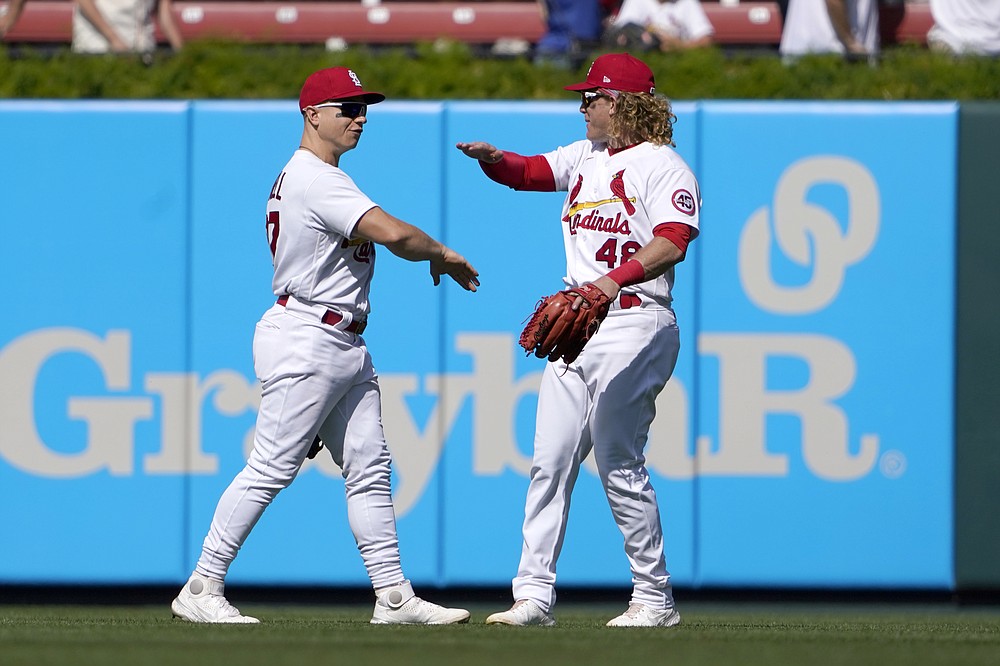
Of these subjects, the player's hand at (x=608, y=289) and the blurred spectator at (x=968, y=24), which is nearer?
the player's hand at (x=608, y=289)

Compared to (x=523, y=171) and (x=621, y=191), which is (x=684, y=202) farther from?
(x=523, y=171)

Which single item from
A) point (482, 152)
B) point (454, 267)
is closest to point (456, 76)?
point (482, 152)

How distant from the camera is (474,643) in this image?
3.58 meters

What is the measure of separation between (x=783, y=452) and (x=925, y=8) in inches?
131

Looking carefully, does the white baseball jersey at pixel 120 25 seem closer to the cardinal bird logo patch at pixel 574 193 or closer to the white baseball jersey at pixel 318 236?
the white baseball jersey at pixel 318 236

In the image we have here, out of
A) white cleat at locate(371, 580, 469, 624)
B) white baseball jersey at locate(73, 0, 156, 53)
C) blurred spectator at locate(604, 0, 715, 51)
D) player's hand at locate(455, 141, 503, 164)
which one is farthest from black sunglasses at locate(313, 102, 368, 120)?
white baseball jersey at locate(73, 0, 156, 53)

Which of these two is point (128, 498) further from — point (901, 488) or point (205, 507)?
point (901, 488)

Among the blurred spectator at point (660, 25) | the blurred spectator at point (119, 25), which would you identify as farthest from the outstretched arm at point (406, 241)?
the blurred spectator at point (119, 25)

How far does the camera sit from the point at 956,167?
5.82 m

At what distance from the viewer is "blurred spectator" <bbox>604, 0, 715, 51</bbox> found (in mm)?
6621

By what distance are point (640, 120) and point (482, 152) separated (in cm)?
51

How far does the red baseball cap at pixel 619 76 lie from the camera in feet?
14.4

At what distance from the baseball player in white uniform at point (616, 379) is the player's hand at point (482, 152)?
32 centimetres

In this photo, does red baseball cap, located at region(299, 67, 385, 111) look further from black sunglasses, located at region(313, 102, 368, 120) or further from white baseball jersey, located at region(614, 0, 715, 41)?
white baseball jersey, located at region(614, 0, 715, 41)
